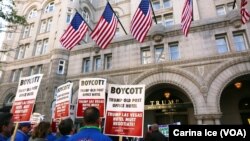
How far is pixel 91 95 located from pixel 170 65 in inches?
392

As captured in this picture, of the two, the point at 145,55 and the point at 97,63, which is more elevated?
the point at 145,55

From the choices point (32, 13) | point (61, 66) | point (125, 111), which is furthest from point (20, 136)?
point (32, 13)

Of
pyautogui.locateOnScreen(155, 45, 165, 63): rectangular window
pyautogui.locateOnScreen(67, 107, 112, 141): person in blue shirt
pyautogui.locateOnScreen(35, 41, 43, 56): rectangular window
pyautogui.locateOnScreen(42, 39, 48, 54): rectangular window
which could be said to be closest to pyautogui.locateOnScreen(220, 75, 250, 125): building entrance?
pyautogui.locateOnScreen(155, 45, 165, 63): rectangular window

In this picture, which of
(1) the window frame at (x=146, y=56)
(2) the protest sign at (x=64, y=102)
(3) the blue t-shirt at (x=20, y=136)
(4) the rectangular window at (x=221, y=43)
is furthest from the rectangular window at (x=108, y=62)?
(3) the blue t-shirt at (x=20, y=136)

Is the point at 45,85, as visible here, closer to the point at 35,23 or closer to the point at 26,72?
the point at 26,72

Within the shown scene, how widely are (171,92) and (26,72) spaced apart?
55.5 ft

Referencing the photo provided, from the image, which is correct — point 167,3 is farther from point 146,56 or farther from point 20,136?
point 20,136

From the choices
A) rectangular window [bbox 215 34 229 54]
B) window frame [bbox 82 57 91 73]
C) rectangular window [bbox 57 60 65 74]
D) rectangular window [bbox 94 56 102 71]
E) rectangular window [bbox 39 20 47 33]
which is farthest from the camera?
rectangular window [bbox 39 20 47 33]

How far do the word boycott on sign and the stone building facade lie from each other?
13.9m

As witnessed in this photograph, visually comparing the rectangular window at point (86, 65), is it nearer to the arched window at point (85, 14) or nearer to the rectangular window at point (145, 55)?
the rectangular window at point (145, 55)

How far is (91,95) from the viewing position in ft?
31.6

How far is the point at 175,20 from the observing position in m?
25.2

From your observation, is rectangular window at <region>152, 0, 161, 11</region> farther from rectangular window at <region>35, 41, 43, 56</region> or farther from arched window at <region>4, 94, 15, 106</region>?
arched window at <region>4, 94, 15, 106</region>

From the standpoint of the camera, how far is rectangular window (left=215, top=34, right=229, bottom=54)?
17219 millimetres
